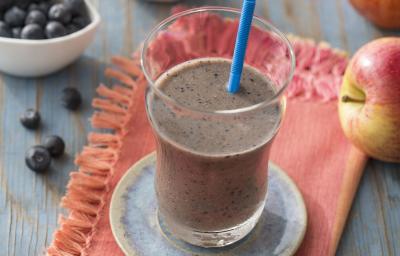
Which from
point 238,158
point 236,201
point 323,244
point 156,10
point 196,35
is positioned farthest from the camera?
point 156,10

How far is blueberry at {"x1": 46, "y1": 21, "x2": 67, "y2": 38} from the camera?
6.38ft

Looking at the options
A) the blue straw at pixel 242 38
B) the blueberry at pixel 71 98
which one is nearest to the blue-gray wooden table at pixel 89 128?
the blueberry at pixel 71 98

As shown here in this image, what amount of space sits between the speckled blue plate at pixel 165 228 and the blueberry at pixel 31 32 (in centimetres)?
51

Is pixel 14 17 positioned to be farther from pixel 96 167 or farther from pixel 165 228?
pixel 165 228

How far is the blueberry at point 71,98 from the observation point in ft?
6.28

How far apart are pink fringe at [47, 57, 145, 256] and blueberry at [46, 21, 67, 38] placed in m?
0.17

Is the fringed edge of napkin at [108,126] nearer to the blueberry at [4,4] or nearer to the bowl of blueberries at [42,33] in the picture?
the bowl of blueberries at [42,33]

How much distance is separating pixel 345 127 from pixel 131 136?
568 millimetres

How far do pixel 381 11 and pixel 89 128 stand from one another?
976mm

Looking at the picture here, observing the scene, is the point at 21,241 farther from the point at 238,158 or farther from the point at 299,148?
the point at 299,148

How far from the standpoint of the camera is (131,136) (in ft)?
6.01

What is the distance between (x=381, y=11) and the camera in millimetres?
2141

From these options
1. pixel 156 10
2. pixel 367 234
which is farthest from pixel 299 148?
pixel 156 10

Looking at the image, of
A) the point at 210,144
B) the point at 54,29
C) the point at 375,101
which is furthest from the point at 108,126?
the point at 375,101
